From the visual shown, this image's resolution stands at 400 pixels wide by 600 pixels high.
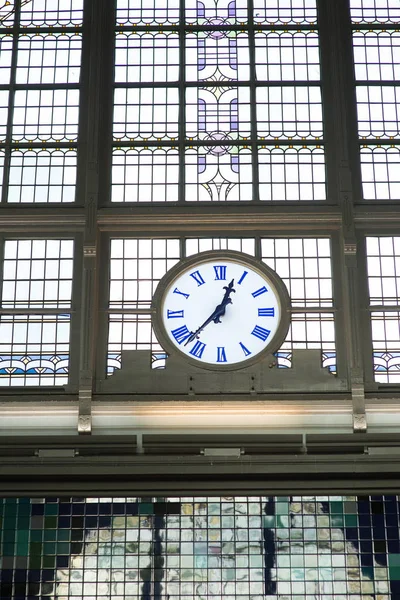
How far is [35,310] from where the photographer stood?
18.4 metres

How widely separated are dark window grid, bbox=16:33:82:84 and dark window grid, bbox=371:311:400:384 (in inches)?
218

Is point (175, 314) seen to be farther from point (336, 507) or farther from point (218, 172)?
point (336, 507)

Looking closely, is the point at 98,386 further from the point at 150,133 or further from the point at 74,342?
the point at 150,133

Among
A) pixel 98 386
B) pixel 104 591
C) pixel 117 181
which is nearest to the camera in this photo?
pixel 104 591

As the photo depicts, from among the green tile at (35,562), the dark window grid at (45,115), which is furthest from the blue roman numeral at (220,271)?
the green tile at (35,562)

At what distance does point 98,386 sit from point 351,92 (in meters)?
5.59

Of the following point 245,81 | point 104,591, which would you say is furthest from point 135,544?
point 245,81

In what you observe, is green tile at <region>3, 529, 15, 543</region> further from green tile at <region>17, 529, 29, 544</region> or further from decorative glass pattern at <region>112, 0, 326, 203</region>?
decorative glass pattern at <region>112, 0, 326, 203</region>

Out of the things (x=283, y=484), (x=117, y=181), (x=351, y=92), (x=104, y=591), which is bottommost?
(x=104, y=591)

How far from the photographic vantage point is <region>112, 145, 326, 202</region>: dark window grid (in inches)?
759

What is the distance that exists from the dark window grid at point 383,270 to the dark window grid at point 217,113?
183 cm

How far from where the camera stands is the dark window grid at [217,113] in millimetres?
19656

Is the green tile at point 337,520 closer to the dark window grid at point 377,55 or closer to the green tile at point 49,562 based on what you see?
the green tile at point 49,562

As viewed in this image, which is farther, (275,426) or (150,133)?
(150,133)
